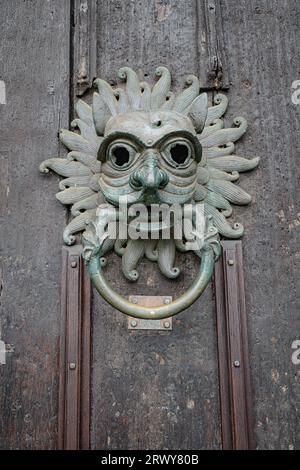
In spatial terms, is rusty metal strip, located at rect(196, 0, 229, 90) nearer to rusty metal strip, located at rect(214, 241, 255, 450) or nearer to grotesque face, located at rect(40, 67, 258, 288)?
grotesque face, located at rect(40, 67, 258, 288)

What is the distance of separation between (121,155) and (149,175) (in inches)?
4.6

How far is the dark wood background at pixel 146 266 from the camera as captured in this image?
1.03 metres

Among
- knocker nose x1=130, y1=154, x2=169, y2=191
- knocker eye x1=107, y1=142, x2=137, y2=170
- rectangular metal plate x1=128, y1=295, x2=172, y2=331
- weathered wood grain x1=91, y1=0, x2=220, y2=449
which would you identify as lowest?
weathered wood grain x1=91, y1=0, x2=220, y2=449

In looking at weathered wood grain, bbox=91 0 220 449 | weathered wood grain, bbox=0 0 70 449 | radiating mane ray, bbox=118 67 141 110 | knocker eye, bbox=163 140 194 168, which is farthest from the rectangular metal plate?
radiating mane ray, bbox=118 67 141 110

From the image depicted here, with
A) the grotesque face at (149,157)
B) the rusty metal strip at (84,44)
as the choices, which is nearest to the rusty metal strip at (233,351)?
the grotesque face at (149,157)

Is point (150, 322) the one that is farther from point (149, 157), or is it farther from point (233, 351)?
point (149, 157)

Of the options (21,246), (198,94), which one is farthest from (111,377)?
(198,94)

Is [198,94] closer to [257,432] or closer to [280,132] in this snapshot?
[280,132]

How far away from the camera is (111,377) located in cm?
105

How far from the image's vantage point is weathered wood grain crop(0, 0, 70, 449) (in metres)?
1.03

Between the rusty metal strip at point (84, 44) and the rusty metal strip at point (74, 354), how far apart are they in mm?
317

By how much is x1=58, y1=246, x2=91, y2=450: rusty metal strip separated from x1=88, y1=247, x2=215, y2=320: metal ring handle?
8 centimetres

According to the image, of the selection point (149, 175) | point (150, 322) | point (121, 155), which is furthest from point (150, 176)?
point (150, 322)

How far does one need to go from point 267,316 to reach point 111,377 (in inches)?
10.7
